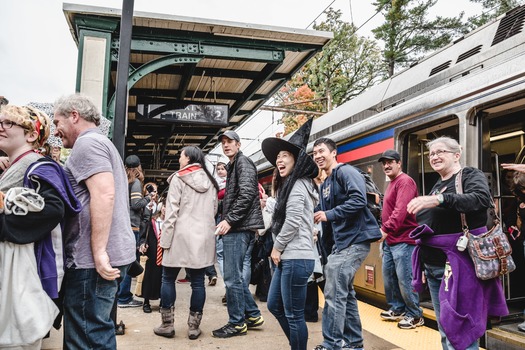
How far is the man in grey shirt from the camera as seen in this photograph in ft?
6.90

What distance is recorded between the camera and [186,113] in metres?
6.63

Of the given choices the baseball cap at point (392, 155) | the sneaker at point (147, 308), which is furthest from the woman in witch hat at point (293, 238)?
the sneaker at point (147, 308)

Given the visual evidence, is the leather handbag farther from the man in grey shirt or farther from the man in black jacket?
the man in grey shirt

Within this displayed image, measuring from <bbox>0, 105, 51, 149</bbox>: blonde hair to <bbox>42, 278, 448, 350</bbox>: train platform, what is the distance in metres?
2.21

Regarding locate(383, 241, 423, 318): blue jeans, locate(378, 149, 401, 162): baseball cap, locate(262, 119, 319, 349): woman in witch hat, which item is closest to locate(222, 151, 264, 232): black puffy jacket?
locate(262, 119, 319, 349): woman in witch hat

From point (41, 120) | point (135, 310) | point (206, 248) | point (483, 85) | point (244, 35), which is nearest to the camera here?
point (41, 120)

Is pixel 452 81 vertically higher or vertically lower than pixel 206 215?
higher

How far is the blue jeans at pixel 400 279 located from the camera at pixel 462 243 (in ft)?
5.55

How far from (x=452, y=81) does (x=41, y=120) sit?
391cm

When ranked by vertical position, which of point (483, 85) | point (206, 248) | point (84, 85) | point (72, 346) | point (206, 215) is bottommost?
point (72, 346)

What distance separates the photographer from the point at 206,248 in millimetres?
3924

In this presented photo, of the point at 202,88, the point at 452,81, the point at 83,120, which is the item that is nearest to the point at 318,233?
the point at 452,81

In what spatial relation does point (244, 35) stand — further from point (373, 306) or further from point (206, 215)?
point (373, 306)

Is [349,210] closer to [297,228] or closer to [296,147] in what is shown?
[297,228]
